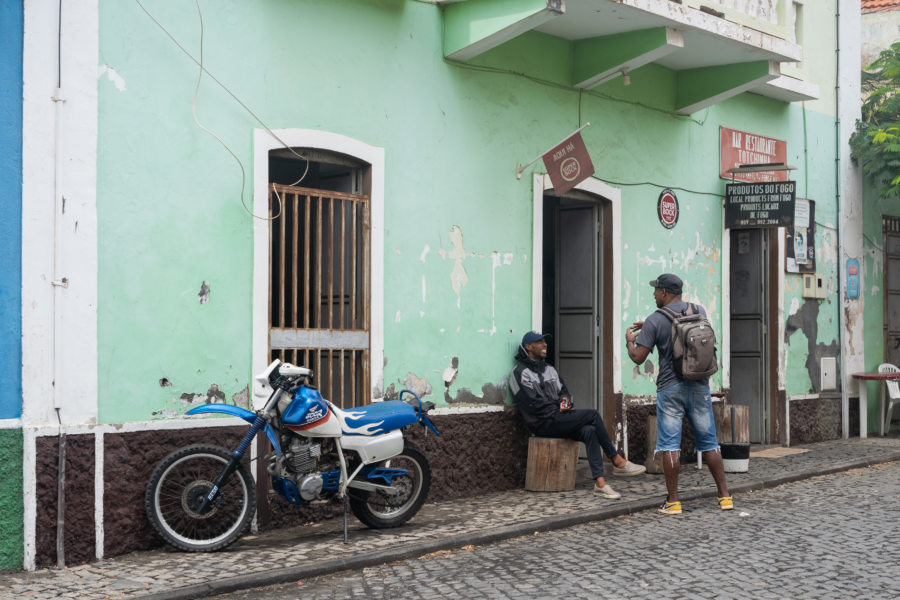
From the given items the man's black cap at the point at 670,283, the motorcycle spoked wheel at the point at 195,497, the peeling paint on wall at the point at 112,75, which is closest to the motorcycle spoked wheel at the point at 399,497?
the motorcycle spoked wheel at the point at 195,497

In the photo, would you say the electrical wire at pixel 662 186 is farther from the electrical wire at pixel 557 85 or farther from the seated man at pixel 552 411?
the seated man at pixel 552 411

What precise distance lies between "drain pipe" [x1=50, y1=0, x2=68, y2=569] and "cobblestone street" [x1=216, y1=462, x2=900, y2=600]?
54.1 inches

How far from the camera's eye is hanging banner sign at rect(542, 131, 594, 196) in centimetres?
995

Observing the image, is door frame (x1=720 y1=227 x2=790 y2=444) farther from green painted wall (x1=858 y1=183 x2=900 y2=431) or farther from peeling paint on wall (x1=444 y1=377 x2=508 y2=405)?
peeling paint on wall (x1=444 y1=377 x2=508 y2=405)

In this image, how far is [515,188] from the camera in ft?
33.1

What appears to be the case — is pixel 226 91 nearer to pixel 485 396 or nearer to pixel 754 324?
pixel 485 396

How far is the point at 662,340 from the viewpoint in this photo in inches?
342

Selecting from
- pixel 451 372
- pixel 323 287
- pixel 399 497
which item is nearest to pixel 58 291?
pixel 323 287

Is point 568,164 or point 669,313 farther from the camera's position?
point 568,164

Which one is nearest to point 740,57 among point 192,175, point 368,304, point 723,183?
point 723,183

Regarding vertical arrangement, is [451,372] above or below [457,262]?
below

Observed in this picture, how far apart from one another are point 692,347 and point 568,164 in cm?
248

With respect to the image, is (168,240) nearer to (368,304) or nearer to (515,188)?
(368,304)

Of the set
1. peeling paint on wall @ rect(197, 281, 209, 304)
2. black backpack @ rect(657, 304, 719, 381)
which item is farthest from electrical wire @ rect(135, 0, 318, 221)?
black backpack @ rect(657, 304, 719, 381)
